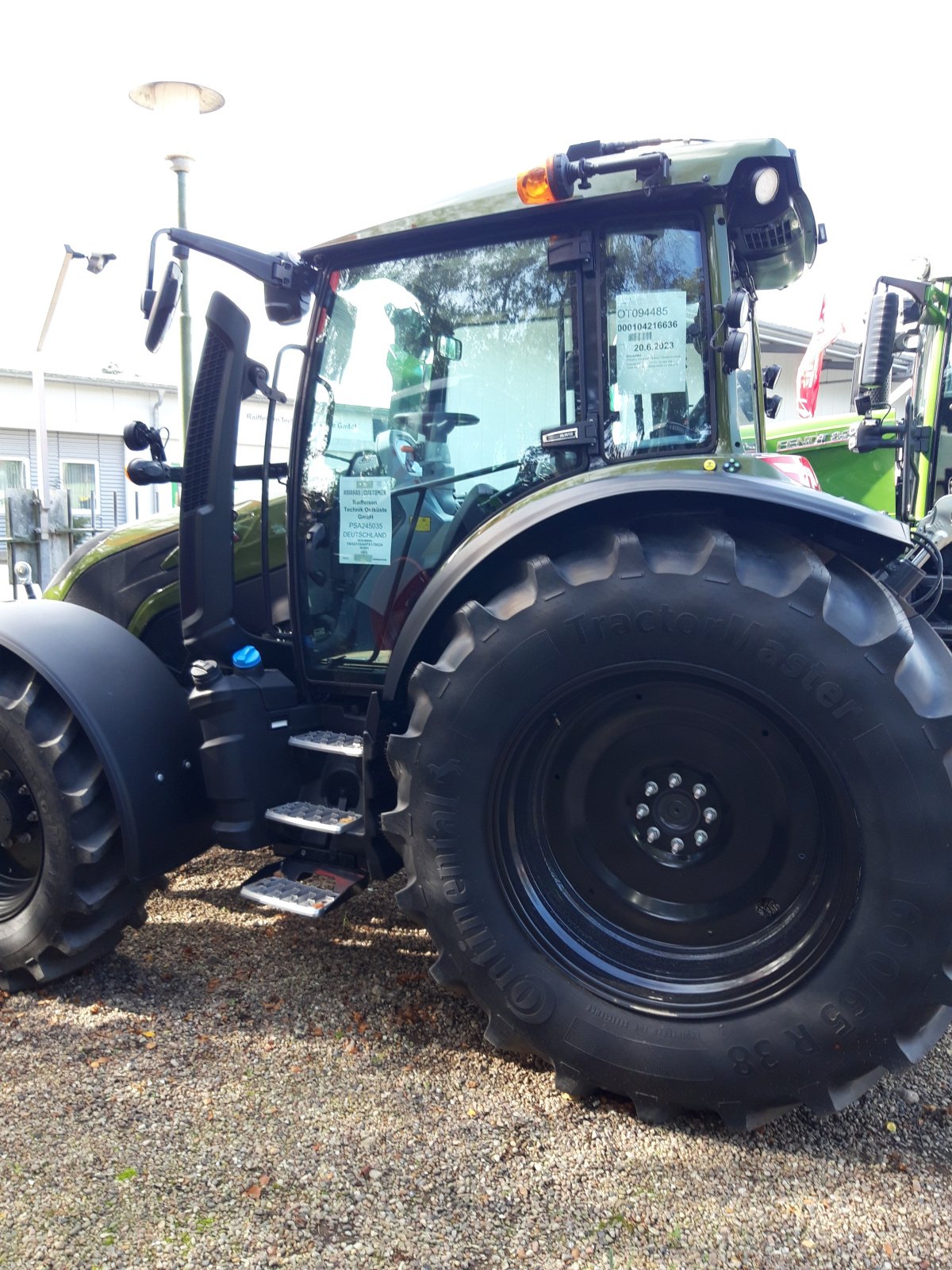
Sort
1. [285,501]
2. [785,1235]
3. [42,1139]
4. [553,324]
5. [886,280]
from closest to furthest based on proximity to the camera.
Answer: [785,1235]
[42,1139]
[553,324]
[285,501]
[886,280]

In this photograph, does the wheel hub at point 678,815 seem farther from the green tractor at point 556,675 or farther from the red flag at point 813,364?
the red flag at point 813,364

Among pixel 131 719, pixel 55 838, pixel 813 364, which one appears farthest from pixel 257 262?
pixel 813 364

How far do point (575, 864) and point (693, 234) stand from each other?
5.79 feet

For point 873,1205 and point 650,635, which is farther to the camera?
point 650,635

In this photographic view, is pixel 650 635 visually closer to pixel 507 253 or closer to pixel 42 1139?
pixel 507 253

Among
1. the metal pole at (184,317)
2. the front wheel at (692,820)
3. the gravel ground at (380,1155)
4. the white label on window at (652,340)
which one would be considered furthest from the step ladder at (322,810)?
the metal pole at (184,317)

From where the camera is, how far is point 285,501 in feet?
11.3

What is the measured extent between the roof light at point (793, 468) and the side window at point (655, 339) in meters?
0.20

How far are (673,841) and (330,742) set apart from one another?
3.91 feet

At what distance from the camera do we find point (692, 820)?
2.58 metres

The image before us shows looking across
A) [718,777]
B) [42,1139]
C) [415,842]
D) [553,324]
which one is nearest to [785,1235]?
[718,777]

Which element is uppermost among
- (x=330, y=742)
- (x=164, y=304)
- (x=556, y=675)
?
(x=164, y=304)

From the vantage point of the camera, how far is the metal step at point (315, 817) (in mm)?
3020

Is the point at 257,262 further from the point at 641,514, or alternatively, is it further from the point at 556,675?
the point at 556,675
